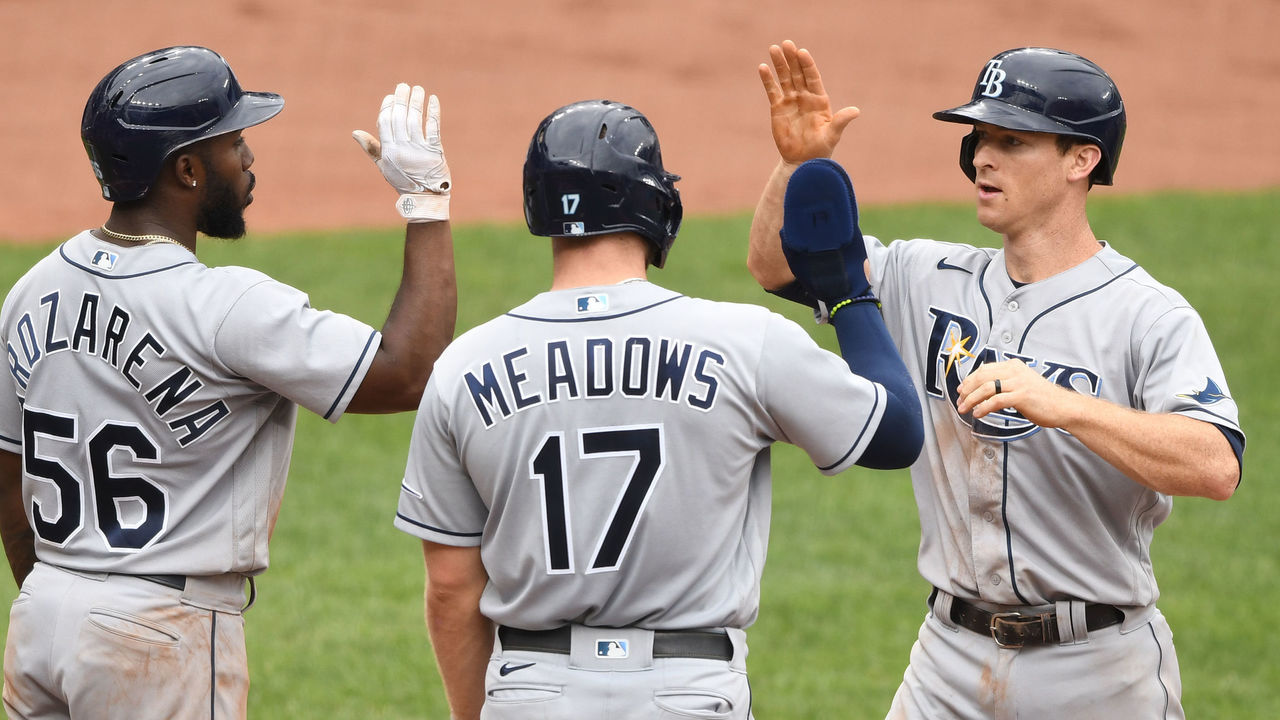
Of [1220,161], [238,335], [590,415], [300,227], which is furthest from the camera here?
[1220,161]

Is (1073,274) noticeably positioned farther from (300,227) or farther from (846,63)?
(846,63)

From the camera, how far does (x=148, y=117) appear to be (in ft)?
11.9

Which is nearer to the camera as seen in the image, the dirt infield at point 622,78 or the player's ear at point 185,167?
the player's ear at point 185,167

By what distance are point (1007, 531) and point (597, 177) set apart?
58.4 inches

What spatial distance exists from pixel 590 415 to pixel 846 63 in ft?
60.2

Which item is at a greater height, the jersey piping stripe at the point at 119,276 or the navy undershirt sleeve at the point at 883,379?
the jersey piping stripe at the point at 119,276

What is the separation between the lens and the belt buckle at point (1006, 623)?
12.7 feet

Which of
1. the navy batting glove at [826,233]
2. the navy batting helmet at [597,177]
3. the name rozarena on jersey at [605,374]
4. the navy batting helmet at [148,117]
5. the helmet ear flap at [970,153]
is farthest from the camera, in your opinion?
the helmet ear flap at [970,153]

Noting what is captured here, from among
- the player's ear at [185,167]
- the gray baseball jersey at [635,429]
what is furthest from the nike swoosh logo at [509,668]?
the player's ear at [185,167]

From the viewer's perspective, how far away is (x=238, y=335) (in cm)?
349

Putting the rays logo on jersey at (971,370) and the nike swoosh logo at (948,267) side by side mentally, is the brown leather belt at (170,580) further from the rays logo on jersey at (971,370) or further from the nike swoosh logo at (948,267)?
the nike swoosh logo at (948,267)

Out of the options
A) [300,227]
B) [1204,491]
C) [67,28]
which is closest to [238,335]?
[1204,491]

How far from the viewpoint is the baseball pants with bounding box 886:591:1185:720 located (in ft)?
12.6

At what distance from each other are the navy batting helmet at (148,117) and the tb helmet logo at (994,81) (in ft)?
6.22
